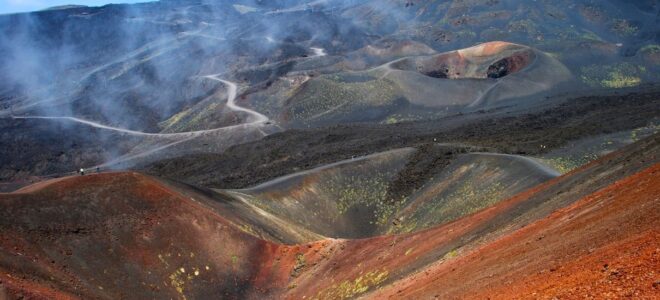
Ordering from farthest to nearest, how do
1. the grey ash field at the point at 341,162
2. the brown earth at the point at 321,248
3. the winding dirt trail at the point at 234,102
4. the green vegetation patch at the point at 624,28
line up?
the green vegetation patch at the point at 624,28
the winding dirt trail at the point at 234,102
the grey ash field at the point at 341,162
the brown earth at the point at 321,248

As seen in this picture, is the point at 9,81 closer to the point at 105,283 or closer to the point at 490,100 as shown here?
the point at 490,100

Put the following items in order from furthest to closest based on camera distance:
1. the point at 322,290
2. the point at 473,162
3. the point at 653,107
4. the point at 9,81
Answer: the point at 9,81 → the point at 653,107 → the point at 473,162 → the point at 322,290

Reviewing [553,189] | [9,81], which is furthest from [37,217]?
[9,81]

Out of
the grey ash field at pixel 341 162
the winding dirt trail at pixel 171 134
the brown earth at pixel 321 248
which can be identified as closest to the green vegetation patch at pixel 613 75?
the grey ash field at pixel 341 162

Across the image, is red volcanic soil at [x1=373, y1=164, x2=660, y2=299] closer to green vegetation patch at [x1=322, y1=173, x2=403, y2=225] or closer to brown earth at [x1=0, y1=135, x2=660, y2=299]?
brown earth at [x1=0, y1=135, x2=660, y2=299]

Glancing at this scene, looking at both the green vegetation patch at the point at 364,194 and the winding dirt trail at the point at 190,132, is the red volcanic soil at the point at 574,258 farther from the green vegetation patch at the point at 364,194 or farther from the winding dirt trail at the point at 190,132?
the winding dirt trail at the point at 190,132

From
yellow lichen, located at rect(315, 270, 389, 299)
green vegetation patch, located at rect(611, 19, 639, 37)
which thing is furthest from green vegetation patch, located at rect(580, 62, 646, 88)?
yellow lichen, located at rect(315, 270, 389, 299)
